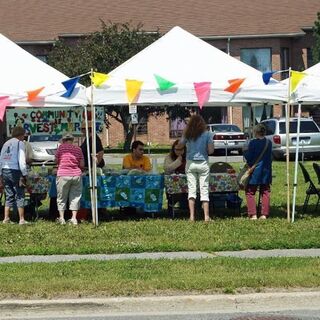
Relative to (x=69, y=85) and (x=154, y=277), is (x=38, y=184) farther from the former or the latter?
(x=154, y=277)

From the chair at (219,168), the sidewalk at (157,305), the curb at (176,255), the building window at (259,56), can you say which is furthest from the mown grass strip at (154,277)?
the building window at (259,56)

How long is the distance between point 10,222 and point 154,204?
262cm

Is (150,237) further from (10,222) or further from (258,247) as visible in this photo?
(10,222)

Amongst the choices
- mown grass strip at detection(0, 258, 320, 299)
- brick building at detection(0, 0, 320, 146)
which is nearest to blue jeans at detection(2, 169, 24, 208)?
mown grass strip at detection(0, 258, 320, 299)

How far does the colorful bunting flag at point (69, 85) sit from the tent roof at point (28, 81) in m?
0.08

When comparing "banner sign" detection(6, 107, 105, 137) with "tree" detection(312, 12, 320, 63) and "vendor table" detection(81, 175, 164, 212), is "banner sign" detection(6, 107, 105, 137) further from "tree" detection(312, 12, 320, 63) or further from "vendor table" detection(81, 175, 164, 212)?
"tree" detection(312, 12, 320, 63)

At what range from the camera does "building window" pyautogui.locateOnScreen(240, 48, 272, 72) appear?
1879 inches

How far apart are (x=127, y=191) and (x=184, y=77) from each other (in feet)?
7.62

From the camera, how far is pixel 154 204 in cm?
1394

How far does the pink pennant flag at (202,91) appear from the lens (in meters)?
13.0

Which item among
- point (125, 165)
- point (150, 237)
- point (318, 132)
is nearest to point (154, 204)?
point (125, 165)

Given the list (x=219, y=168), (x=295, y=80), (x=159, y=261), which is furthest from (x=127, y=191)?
(x=159, y=261)

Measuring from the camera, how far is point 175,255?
10383 millimetres

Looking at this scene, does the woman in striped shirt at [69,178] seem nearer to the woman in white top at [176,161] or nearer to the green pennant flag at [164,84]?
the woman in white top at [176,161]
